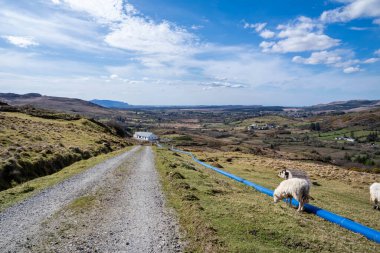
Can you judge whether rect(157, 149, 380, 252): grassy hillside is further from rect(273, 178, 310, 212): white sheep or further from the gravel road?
the gravel road

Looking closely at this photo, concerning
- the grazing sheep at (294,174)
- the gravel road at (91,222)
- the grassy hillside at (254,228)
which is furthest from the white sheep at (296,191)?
the grazing sheep at (294,174)

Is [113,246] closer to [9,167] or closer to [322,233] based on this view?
[322,233]

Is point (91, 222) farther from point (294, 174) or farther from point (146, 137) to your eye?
point (146, 137)

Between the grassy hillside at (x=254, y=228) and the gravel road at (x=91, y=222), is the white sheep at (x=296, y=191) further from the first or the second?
the gravel road at (x=91, y=222)

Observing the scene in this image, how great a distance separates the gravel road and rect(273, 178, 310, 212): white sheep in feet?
27.0

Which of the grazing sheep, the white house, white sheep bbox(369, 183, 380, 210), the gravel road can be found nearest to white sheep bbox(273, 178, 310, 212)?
the gravel road

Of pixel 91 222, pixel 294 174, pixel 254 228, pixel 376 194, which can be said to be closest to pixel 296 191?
pixel 254 228

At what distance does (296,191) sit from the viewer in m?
19.1

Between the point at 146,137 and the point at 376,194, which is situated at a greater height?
the point at 376,194

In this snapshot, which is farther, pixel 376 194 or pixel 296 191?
pixel 376 194

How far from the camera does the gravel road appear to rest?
12.0 m

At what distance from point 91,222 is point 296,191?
1262 centimetres

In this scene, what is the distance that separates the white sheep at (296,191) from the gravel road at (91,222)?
8242 millimetres

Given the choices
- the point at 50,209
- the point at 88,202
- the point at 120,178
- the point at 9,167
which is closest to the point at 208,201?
the point at 88,202
